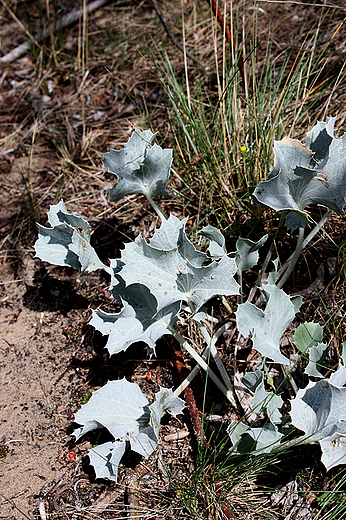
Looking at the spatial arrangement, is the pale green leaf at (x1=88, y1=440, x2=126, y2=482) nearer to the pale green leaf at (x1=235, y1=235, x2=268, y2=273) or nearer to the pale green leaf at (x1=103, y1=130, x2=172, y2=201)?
the pale green leaf at (x1=235, y1=235, x2=268, y2=273)

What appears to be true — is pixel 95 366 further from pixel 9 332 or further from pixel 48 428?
pixel 9 332

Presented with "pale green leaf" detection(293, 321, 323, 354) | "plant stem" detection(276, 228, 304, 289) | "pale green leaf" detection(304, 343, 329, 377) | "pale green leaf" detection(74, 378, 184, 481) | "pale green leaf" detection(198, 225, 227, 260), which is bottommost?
"pale green leaf" detection(74, 378, 184, 481)

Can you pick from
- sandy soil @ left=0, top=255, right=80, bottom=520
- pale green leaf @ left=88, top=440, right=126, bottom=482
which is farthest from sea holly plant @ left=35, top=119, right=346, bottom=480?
sandy soil @ left=0, top=255, right=80, bottom=520

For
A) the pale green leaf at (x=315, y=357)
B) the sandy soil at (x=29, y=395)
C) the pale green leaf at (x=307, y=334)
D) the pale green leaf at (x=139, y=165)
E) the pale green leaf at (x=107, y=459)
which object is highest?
the pale green leaf at (x=139, y=165)

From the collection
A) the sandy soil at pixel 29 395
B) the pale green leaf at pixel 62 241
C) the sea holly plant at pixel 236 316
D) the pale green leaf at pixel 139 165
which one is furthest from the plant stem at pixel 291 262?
the sandy soil at pixel 29 395

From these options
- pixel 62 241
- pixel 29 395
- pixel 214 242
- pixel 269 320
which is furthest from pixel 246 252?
pixel 29 395

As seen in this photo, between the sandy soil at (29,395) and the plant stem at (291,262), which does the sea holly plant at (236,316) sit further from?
the sandy soil at (29,395)

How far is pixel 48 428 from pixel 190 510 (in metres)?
0.62

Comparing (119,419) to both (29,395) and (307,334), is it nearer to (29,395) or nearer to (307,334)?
(29,395)

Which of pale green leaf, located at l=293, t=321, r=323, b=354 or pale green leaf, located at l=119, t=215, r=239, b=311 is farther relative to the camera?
pale green leaf, located at l=293, t=321, r=323, b=354

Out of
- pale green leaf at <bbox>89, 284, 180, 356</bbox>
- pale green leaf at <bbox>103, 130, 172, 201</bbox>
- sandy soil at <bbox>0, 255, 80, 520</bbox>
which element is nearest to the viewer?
pale green leaf at <bbox>89, 284, 180, 356</bbox>

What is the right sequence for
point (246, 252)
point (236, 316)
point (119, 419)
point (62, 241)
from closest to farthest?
1. point (236, 316)
2. point (119, 419)
3. point (246, 252)
4. point (62, 241)

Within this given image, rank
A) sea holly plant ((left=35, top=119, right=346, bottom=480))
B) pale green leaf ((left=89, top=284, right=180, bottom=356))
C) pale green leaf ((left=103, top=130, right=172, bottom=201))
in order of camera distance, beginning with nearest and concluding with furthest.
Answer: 1. sea holly plant ((left=35, top=119, right=346, bottom=480))
2. pale green leaf ((left=89, top=284, right=180, bottom=356))
3. pale green leaf ((left=103, top=130, right=172, bottom=201))

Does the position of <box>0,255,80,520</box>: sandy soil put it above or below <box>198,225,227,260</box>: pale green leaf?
below
